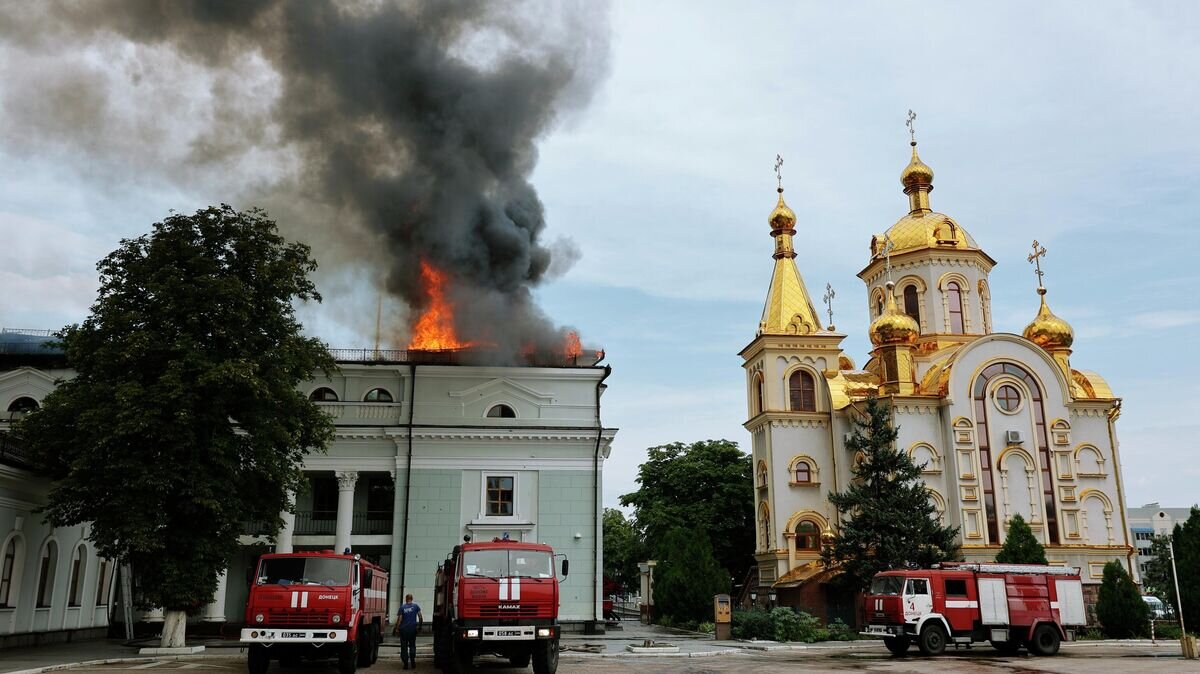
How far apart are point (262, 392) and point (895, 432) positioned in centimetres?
2301

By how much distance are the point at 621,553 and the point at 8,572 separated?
4989cm

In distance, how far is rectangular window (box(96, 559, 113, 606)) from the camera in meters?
29.8

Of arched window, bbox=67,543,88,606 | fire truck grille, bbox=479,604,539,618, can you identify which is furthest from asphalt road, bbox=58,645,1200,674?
arched window, bbox=67,543,88,606

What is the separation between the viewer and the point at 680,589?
3878 centimetres

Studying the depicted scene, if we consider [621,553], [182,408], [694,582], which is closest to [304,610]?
[182,408]

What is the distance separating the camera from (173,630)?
23.0m

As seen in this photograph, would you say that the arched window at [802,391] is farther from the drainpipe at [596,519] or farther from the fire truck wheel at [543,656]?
the fire truck wheel at [543,656]

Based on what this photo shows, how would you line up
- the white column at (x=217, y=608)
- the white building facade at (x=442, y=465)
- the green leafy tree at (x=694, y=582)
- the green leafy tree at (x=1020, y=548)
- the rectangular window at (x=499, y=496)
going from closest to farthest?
the white column at (x=217, y=608), the white building facade at (x=442, y=465), the rectangular window at (x=499, y=496), the green leafy tree at (x=1020, y=548), the green leafy tree at (x=694, y=582)

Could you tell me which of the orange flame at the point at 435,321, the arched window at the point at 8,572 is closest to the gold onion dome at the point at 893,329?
the orange flame at the point at 435,321

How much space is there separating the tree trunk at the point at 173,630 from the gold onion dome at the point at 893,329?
104 ft

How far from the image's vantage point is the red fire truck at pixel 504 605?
1599 centimetres

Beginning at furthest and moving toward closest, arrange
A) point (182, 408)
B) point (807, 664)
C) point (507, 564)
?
point (182, 408), point (807, 664), point (507, 564)

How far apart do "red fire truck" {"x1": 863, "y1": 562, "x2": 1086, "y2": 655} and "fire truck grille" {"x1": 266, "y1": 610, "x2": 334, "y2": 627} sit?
14.9m

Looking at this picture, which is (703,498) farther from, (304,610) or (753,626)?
(304,610)
